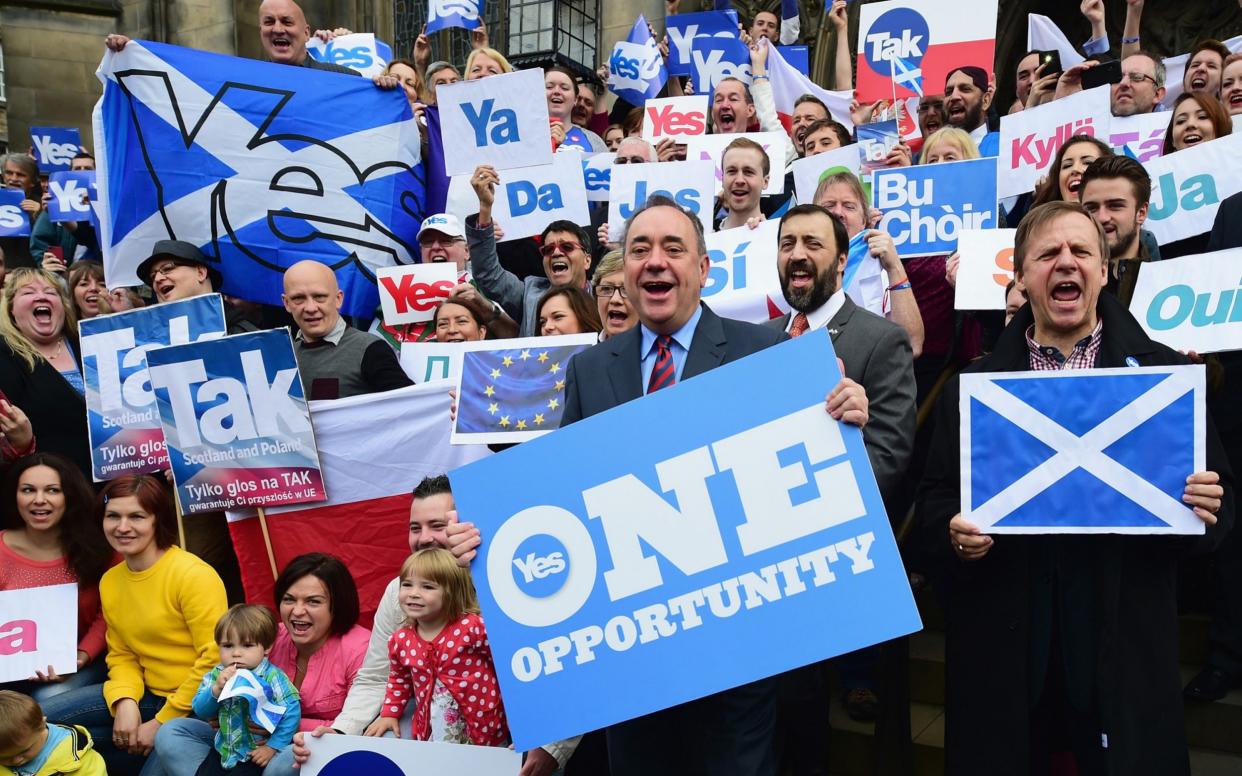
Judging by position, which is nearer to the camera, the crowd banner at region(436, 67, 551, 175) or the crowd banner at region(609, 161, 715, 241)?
the crowd banner at region(609, 161, 715, 241)

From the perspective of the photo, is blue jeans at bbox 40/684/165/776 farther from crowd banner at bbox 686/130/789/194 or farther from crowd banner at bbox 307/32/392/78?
crowd banner at bbox 307/32/392/78

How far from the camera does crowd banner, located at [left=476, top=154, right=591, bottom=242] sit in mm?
7359

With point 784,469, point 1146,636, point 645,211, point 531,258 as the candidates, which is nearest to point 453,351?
point 531,258

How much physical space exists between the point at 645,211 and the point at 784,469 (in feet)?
2.87

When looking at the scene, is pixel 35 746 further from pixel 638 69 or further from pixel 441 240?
pixel 638 69

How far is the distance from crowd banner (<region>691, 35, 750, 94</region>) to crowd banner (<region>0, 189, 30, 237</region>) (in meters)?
6.80

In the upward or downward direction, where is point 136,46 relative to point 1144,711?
upward

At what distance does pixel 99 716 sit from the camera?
17.0 ft

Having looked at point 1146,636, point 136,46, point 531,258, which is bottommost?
point 1146,636

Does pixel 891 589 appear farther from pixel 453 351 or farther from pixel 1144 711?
pixel 453 351

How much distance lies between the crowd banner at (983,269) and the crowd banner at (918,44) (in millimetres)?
3174

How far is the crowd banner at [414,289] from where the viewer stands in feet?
22.3

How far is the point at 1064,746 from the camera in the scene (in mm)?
3674

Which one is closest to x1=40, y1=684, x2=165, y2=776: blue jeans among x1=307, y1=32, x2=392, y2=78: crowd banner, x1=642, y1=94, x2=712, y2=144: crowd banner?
x1=642, y1=94, x2=712, y2=144: crowd banner
